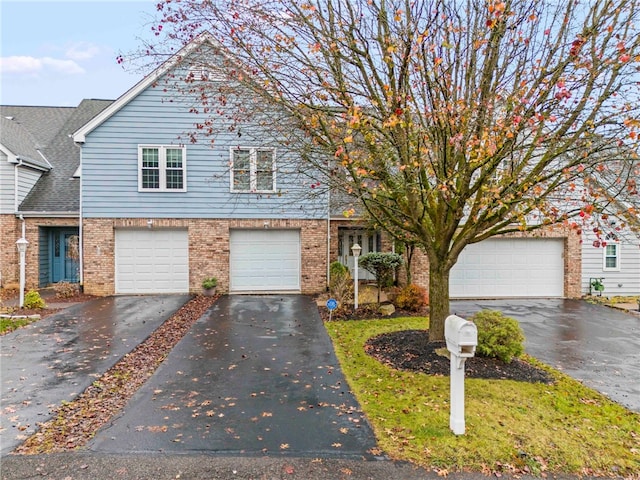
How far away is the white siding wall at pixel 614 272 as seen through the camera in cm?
1518

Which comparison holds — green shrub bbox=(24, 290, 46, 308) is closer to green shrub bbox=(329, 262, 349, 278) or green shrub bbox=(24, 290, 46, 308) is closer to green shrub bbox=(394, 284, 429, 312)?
green shrub bbox=(329, 262, 349, 278)

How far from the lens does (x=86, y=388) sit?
18.5 ft

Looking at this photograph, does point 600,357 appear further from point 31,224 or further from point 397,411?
point 31,224

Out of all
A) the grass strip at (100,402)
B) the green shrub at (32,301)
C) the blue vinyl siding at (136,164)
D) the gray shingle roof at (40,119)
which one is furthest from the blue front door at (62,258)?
the grass strip at (100,402)

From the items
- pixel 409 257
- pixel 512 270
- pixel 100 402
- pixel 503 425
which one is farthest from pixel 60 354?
pixel 512 270

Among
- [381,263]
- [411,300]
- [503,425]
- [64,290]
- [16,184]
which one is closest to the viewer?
[503,425]

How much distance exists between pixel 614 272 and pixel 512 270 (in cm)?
401

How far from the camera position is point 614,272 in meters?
15.4

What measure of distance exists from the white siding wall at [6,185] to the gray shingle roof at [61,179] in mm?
372

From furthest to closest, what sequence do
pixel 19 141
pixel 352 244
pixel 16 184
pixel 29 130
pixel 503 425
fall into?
pixel 29 130 < pixel 352 244 < pixel 19 141 < pixel 16 184 < pixel 503 425

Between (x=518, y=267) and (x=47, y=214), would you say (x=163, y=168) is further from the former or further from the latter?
(x=518, y=267)

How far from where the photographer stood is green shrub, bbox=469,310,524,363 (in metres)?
6.45

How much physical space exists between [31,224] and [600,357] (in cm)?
1725

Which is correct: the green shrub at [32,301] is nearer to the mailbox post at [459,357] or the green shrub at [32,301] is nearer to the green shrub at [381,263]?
the green shrub at [381,263]
